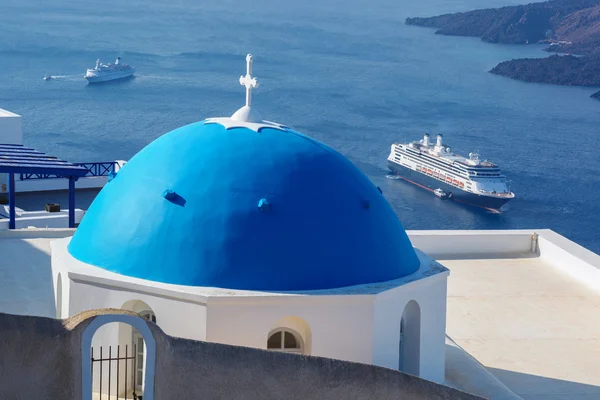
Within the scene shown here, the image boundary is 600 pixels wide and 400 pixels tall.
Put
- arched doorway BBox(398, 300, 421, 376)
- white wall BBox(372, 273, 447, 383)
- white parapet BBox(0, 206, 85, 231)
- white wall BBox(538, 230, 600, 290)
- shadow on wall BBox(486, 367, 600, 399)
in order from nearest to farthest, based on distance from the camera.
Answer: white wall BBox(372, 273, 447, 383) < arched doorway BBox(398, 300, 421, 376) < shadow on wall BBox(486, 367, 600, 399) < white wall BBox(538, 230, 600, 290) < white parapet BBox(0, 206, 85, 231)

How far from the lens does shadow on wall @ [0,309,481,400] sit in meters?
9.28

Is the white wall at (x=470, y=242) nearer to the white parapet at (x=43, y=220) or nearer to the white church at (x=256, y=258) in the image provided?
the white church at (x=256, y=258)

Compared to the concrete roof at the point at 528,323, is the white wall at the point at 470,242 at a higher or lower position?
higher

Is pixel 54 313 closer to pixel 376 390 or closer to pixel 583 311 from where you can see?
pixel 376 390

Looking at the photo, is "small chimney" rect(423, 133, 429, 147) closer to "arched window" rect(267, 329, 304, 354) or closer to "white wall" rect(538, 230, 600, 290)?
"white wall" rect(538, 230, 600, 290)

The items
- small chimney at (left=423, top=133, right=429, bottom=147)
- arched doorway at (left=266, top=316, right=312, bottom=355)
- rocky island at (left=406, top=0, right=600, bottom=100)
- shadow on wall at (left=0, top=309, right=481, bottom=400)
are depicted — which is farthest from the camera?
rocky island at (left=406, top=0, right=600, bottom=100)

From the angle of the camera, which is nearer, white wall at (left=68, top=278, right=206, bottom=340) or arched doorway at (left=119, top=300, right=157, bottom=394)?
white wall at (left=68, top=278, right=206, bottom=340)

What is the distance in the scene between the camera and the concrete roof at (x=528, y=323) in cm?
1428

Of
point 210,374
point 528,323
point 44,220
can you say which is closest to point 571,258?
point 528,323

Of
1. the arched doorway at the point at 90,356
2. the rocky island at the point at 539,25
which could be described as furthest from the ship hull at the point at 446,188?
the arched doorway at the point at 90,356

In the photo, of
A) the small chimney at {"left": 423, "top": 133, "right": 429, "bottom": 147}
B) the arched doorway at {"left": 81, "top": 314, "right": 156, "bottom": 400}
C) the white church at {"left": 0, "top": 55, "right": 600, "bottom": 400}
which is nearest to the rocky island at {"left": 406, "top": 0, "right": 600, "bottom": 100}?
the small chimney at {"left": 423, "top": 133, "right": 429, "bottom": 147}

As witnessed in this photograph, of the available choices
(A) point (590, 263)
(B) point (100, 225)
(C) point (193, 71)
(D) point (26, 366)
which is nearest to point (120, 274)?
(B) point (100, 225)

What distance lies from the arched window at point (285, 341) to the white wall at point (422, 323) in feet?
2.44

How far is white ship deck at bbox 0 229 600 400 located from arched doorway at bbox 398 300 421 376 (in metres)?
1.02
